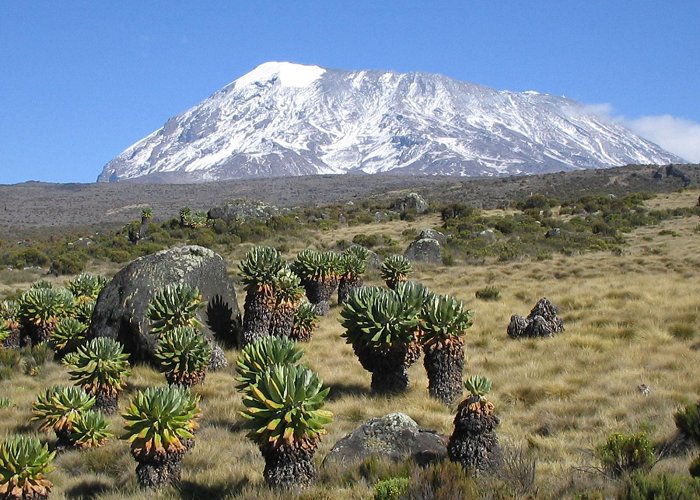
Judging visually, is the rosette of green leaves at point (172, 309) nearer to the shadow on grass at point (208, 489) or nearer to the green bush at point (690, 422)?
the shadow on grass at point (208, 489)

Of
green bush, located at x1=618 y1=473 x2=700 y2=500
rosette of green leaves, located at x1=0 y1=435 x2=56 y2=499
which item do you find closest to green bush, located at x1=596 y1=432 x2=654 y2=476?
green bush, located at x1=618 y1=473 x2=700 y2=500

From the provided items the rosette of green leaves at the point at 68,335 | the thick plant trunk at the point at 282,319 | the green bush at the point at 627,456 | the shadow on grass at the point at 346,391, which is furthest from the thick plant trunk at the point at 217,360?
the green bush at the point at 627,456

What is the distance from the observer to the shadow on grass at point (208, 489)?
6.79 meters

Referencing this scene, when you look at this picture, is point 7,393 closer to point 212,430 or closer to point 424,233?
point 212,430

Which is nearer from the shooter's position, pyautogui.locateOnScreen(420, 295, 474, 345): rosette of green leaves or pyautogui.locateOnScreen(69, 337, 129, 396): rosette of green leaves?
pyautogui.locateOnScreen(420, 295, 474, 345): rosette of green leaves

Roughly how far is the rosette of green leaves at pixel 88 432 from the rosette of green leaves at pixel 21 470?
70.3 inches

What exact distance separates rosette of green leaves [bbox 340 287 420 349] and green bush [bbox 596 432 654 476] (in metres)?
4.10

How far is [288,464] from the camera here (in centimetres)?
654

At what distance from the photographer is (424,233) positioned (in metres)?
33.3

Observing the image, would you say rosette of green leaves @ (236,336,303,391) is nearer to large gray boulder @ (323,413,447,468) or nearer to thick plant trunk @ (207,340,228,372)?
large gray boulder @ (323,413,447,468)

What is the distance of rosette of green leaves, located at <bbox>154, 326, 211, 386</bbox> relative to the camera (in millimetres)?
10750

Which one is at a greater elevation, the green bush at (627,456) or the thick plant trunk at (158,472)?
the green bush at (627,456)

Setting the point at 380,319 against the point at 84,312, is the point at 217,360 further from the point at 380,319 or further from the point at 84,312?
the point at 84,312

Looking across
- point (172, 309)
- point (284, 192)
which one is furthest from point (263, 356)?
point (284, 192)
